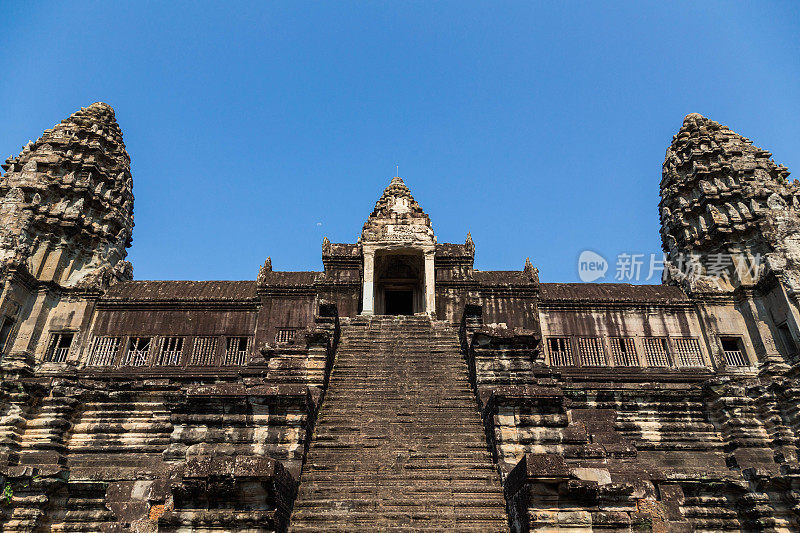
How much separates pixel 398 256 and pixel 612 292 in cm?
944

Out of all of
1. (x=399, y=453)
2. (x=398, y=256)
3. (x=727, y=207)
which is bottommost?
(x=399, y=453)

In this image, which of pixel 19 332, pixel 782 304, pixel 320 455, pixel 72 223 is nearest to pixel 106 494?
pixel 320 455

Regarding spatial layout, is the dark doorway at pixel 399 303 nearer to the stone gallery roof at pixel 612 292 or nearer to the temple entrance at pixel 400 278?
the temple entrance at pixel 400 278

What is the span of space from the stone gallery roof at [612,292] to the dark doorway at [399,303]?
630cm

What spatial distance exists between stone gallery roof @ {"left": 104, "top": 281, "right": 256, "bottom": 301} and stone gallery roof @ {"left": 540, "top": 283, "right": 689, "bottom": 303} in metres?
12.9

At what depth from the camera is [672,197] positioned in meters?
27.4

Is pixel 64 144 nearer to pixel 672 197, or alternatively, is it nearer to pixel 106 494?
pixel 106 494

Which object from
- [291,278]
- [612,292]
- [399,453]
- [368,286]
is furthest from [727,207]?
[399,453]

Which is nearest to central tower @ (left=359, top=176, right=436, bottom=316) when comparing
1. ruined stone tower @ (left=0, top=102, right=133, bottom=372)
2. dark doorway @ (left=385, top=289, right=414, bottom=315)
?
dark doorway @ (left=385, top=289, right=414, bottom=315)

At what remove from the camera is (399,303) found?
27.2 meters

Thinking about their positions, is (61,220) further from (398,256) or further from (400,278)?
(400,278)

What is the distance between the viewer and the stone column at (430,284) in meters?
21.6

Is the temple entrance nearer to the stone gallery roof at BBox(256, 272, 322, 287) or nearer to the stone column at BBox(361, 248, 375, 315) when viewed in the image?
the stone column at BBox(361, 248, 375, 315)

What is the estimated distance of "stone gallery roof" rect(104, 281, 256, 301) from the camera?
22.8m
